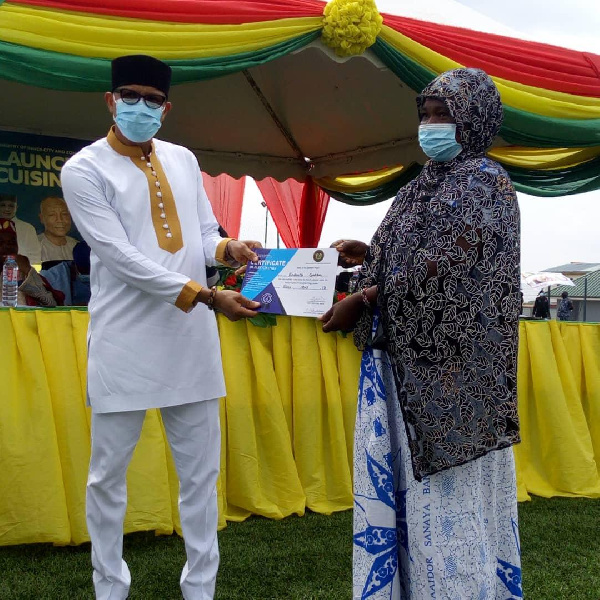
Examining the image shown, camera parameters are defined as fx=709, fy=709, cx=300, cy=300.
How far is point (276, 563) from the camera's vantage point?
9.29 ft

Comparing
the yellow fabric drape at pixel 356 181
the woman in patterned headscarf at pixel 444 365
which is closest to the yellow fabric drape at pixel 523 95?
the woman in patterned headscarf at pixel 444 365

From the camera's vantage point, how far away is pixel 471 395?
1.75 meters

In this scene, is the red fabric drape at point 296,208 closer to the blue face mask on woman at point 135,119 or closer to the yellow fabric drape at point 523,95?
the yellow fabric drape at point 523,95

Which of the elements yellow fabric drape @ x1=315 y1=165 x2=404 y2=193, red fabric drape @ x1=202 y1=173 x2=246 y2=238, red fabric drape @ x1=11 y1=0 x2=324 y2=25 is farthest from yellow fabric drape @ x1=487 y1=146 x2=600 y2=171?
red fabric drape @ x1=11 y1=0 x2=324 y2=25

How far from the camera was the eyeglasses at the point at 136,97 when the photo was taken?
209cm

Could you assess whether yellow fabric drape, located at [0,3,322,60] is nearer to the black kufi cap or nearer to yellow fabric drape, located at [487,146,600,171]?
the black kufi cap

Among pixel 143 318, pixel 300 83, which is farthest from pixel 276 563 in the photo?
Answer: pixel 300 83

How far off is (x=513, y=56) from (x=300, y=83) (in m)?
2.05

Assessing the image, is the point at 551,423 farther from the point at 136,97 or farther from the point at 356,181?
the point at 356,181

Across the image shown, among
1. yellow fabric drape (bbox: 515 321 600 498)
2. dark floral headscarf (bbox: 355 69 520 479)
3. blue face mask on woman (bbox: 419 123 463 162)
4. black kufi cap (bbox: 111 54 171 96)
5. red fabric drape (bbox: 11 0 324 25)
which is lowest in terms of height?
yellow fabric drape (bbox: 515 321 600 498)

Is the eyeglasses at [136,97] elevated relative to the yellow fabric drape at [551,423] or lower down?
elevated

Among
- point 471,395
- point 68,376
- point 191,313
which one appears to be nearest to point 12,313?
point 68,376

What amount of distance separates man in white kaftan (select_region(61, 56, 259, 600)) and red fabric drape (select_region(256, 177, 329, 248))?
554cm

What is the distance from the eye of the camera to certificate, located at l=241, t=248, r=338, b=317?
6.67 feet
